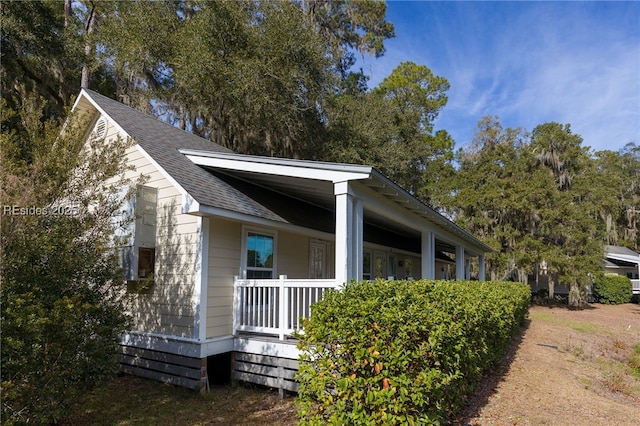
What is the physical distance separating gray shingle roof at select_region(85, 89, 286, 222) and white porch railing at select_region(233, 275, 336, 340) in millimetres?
1278

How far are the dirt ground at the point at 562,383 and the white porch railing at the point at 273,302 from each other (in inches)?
110

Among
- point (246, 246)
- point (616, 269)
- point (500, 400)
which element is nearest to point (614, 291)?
point (616, 269)

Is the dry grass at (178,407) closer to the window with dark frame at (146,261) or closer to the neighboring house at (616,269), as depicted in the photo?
the window with dark frame at (146,261)

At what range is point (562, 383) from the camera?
24.0 feet

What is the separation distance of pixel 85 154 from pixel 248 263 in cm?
343

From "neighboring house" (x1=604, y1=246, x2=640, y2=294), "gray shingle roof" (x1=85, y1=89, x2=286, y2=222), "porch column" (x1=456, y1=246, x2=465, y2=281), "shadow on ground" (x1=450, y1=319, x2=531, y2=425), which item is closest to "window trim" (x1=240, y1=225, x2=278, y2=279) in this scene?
"gray shingle roof" (x1=85, y1=89, x2=286, y2=222)

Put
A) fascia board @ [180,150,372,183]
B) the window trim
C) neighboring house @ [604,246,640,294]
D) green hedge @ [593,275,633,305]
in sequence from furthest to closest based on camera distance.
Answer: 1. neighboring house @ [604,246,640,294]
2. green hedge @ [593,275,633,305]
3. the window trim
4. fascia board @ [180,150,372,183]

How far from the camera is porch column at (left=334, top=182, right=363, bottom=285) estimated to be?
20.6 ft

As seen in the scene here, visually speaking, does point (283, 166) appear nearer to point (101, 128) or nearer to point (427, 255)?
point (101, 128)

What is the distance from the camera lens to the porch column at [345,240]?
6.28 m

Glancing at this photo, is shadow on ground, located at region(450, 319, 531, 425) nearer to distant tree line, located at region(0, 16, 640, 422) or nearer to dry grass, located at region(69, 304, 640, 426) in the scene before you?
dry grass, located at region(69, 304, 640, 426)

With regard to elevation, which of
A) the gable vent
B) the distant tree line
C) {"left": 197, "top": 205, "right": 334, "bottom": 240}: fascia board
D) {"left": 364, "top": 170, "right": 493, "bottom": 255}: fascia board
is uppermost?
the distant tree line

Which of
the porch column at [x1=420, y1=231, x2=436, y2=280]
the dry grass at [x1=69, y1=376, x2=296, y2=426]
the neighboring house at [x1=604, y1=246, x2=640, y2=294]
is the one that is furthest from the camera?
the neighboring house at [x1=604, y1=246, x2=640, y2=294]

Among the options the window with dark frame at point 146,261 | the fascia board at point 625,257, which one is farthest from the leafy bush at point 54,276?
the fascia board at point 625,257
